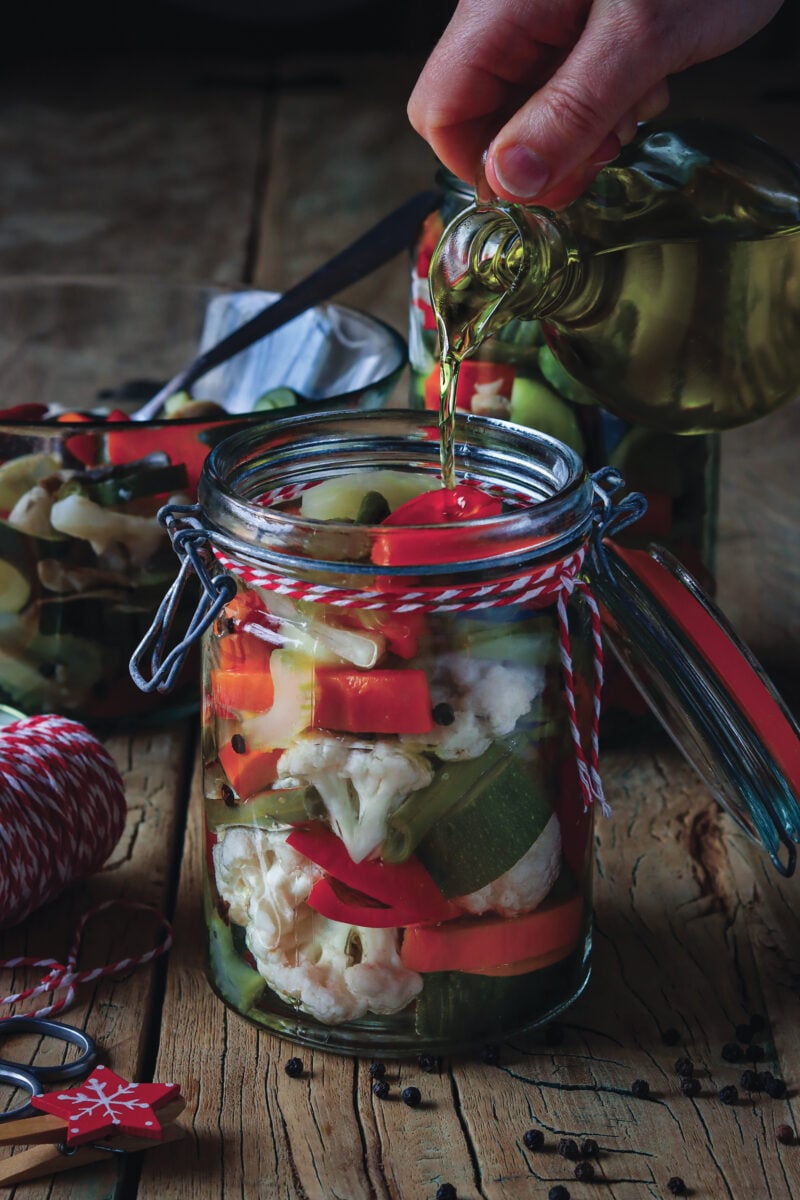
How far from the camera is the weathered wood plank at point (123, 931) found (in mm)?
858

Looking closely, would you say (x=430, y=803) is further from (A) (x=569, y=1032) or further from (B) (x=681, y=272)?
(B) (x=681, y=272)

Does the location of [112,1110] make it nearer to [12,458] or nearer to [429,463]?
[429,463]

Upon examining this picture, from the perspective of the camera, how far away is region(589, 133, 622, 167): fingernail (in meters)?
0.97

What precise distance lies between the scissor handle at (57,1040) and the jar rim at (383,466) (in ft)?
0.94

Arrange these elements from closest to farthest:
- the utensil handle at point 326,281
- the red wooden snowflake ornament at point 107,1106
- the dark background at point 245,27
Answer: the red wooden snowflake ornament at point 107,1106 < the utensil handle at point 326,281 < the dark background at point 245,27

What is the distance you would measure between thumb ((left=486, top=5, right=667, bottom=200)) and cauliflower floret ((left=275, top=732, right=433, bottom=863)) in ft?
1.14

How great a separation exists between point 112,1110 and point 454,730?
0.26m

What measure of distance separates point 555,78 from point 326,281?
45cm

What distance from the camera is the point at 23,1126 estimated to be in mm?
766

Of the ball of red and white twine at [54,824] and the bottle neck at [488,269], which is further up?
the bottle neck at [488,269]

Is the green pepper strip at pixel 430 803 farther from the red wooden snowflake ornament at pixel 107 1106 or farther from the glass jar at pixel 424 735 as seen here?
the red wooden snowflake ornament at pixel 107 1106

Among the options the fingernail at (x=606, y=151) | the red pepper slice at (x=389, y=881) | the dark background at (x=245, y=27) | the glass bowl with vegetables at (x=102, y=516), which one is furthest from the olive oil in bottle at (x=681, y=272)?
the dark background at (x=245, y=27)

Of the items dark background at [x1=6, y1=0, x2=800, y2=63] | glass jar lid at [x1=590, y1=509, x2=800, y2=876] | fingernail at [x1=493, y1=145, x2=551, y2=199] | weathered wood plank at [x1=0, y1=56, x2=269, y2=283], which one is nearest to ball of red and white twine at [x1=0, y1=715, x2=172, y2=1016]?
glass jar lid at [x1=590, y1=509, x2=800, y2=876]

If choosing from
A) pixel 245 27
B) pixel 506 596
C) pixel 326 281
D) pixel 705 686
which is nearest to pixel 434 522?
pixel 506 596
